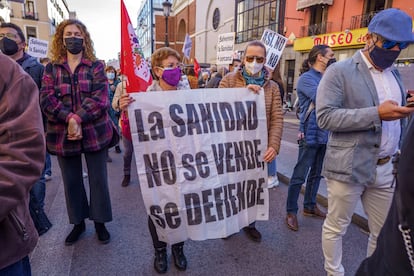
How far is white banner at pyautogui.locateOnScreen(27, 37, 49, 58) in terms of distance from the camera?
24.4 feet

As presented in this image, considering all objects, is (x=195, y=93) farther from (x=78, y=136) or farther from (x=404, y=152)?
(x=404, y=152)

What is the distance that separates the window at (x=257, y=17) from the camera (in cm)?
2301

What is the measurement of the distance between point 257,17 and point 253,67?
982 inches

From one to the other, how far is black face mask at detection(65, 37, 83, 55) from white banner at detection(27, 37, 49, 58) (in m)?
5.74

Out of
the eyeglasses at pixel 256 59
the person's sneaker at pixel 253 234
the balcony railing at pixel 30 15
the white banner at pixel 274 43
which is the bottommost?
the person's sneaker at pixel 253 234

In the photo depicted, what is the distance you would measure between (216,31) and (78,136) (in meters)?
34.6

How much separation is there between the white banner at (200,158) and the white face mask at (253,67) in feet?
0.82

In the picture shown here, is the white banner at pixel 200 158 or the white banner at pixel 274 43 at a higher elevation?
the white banner at pixel 274 43

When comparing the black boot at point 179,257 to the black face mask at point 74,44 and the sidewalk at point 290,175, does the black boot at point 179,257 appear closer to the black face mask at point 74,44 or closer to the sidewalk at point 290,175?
the black face mask at point 74,44

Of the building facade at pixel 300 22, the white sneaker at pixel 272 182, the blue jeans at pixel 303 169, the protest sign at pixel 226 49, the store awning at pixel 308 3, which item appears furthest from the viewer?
the store awning at pixel 308 3

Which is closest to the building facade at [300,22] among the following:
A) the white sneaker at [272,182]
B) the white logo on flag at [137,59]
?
the white sneaker at [272,182]

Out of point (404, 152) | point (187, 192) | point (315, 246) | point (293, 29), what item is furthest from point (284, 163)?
point (293, 29)

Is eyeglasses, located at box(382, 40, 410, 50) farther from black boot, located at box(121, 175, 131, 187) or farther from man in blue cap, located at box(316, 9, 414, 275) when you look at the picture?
black boot, located at box(121, 175, 131, 187)

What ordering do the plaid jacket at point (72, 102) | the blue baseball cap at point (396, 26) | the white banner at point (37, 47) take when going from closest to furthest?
the blue baseball cap at point (396, 26) → the plaid jacket at point (72, 102) → the white banner at point (37, 47)
